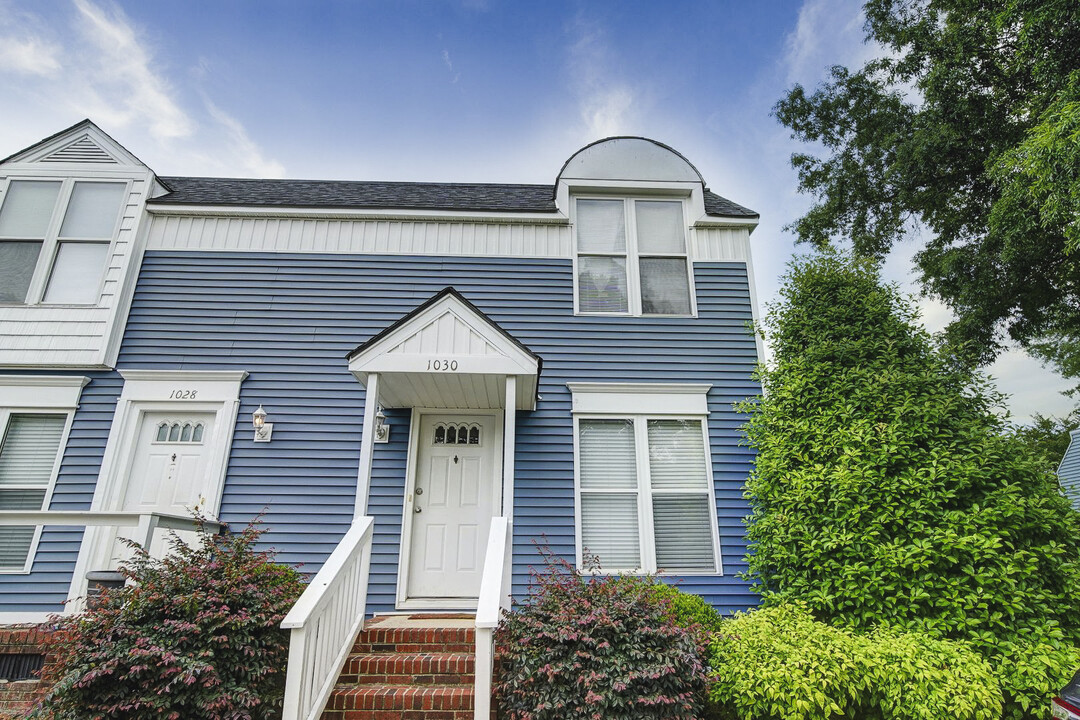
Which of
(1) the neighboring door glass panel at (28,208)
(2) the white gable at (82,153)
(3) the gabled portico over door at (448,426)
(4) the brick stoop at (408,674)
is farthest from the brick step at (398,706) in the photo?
(2) the white gable at (82,153)

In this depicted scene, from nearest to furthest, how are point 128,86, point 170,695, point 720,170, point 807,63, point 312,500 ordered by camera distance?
point 170,695 → point 312,500 → point 128,86 → point 720,170 → point 807,63

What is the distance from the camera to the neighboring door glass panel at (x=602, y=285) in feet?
20.8

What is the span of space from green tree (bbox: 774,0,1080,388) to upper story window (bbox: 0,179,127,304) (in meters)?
10.9

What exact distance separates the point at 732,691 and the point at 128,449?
6426mm

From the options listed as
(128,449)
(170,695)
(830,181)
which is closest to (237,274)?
(128,449)

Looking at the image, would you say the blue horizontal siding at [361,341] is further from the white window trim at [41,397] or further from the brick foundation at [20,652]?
the brick foundation at [20,652]

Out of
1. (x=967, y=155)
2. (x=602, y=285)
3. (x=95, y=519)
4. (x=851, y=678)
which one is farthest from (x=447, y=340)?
(x=967, y=155)

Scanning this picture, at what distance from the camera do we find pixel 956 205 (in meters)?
10.8

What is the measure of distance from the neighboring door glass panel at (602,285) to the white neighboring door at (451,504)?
6.44 ft

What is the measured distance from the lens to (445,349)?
15.1 ft

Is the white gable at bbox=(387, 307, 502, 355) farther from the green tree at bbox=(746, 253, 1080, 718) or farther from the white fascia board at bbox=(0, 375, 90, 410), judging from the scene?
the white fascia board at bbox=(0, 375, 90, 410)

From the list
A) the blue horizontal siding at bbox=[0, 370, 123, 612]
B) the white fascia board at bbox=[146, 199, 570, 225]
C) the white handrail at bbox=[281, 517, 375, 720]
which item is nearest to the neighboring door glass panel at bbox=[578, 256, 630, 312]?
the white fascia board at bbox=[146, 199, 570, 225]

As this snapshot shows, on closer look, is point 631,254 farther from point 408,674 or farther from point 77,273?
point 77,273

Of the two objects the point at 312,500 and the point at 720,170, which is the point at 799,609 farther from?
the point at 720,170
